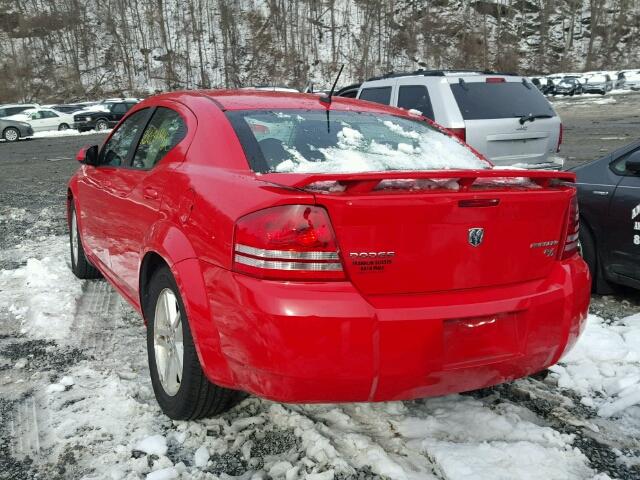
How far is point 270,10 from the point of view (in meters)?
69.2

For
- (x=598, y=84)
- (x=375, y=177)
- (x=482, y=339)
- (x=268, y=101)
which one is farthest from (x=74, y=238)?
(x=598, y=84)

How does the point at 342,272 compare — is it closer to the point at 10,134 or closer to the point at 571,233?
the point at 571,233

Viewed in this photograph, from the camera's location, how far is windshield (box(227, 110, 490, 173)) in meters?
2.81

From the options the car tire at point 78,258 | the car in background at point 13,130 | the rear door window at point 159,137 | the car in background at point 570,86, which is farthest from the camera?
the car in background at point 570,86

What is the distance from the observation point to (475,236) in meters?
2.38

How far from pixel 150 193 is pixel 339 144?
1062 mm

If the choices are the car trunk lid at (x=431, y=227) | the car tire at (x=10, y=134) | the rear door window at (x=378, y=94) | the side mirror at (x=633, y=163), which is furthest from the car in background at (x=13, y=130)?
the car trunk lid at (x=431, y=227)

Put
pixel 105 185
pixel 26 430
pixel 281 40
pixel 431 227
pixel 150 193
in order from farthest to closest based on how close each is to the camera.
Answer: pixel 281 40, pixel 105 185, pixel 150 193, pixel 26 430, pixel 431 227

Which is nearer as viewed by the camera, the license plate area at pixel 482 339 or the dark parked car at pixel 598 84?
the license plate area at pixel 482 339

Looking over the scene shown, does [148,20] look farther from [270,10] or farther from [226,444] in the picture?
[226,444]

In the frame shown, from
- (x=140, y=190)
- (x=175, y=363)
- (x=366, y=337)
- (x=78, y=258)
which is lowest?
(x=78, y=258)

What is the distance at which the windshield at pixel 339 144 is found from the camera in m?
2.81

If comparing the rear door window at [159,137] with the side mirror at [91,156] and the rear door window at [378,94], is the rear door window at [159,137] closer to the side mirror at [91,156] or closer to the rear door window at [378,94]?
the side mirror at [91,156]

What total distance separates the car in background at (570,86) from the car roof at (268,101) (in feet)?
153
